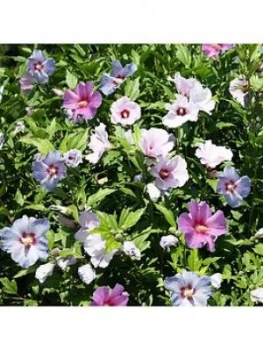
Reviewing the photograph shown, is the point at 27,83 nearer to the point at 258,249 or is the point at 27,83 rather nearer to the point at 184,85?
the point at 184,85

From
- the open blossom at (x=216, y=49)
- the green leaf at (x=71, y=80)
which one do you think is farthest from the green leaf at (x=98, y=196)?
the open blossom at (x=216, y=49)

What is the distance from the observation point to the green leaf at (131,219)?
2170 mm

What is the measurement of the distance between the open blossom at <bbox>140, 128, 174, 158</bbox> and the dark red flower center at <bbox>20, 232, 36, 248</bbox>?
39cm

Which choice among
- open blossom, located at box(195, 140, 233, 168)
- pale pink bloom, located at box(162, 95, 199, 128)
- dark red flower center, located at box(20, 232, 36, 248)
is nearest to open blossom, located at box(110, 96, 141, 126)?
pale pink bloom, located at box(162, 95, 199, 128)

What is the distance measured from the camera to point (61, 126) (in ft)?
8.61

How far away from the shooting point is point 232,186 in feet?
7.48

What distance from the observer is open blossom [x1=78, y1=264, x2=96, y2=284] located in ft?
7.13

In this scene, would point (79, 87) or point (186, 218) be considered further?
point (79, 87)

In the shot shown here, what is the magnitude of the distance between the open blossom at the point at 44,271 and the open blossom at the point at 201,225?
1.23 ft

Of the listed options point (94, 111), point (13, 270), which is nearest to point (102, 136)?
point (94, 111)

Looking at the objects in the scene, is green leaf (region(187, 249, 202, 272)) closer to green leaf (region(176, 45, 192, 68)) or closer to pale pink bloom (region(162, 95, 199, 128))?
pale pink bloom (region(162, 95, 199, 128))

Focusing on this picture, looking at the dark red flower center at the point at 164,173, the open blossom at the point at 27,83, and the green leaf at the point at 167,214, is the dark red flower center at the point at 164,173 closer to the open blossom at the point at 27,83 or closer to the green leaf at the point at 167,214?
the green leaf at the point at 167,214

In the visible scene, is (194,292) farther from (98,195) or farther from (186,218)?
(98,195)
